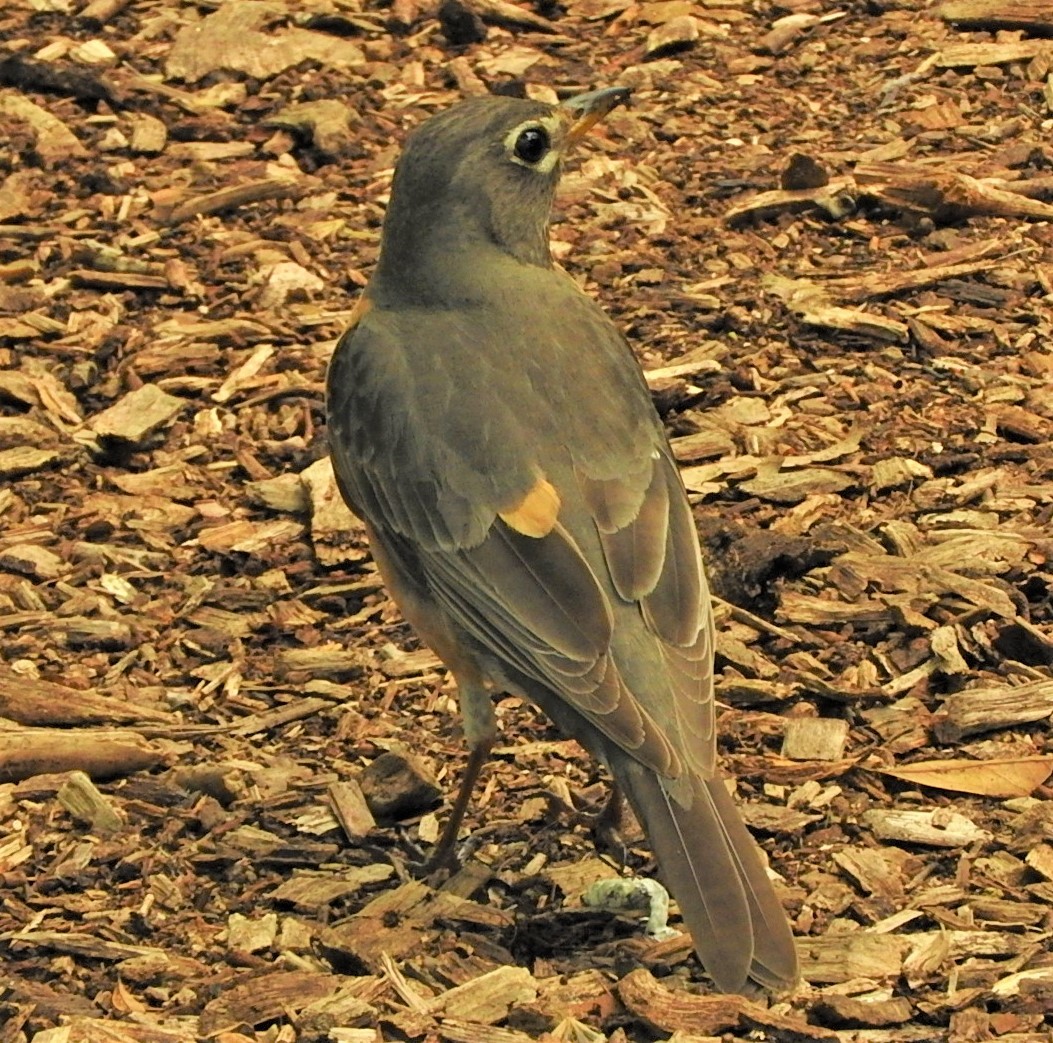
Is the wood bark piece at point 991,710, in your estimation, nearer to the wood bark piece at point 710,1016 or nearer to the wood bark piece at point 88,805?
the wood bark piece at point 710,1016

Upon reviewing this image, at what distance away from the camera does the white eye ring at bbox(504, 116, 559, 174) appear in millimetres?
6520

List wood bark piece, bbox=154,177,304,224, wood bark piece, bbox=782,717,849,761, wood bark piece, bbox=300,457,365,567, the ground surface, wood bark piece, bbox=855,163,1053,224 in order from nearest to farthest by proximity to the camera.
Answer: the ground surface < wood bark piece, bbox=782,717,849,761 < wood bark piece, bbox=300,457,365,567 < wood bark piece, bbox=855,163,1053,224 < wood bark piece, bbox=154,177,304,224

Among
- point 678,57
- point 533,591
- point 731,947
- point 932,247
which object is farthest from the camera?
point 678,57

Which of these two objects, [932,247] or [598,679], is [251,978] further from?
[932,247]

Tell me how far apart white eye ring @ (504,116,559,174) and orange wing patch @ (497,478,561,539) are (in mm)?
1273

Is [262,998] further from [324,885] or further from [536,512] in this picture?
[536,512]

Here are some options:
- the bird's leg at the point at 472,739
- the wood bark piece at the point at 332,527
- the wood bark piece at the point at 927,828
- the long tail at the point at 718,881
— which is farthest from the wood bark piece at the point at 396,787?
the wood bark piece at the point at 927,828

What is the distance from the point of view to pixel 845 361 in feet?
25.2

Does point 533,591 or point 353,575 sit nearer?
point 533,591

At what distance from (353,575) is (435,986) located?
87.0 inches

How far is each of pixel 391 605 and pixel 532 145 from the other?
1.58 meters

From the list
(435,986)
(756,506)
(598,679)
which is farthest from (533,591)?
(756,506)

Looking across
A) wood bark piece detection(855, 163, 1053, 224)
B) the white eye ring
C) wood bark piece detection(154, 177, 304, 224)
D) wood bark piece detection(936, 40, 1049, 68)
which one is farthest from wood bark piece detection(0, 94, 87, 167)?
wood bark piece detection(936, 40, 1049, 68)

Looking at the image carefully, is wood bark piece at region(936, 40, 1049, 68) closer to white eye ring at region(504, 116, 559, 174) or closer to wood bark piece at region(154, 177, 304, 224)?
wood bark piece at region(154, 177, 304, 224)
